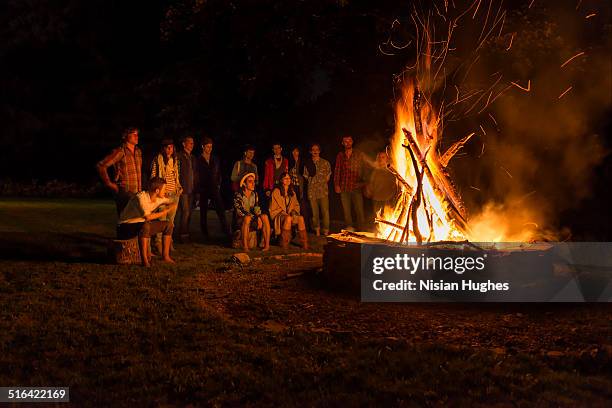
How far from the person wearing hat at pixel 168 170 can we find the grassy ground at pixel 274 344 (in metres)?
2.14

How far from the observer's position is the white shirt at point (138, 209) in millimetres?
9695

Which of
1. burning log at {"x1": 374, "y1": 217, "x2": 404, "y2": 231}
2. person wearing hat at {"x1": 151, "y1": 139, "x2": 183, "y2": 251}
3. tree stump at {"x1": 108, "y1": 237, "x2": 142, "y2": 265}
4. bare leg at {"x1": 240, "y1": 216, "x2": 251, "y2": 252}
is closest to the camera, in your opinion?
burning log at {"x1": 374, "y1": 217, "x2": 404, "y2": 231}

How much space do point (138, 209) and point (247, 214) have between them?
2.43 m

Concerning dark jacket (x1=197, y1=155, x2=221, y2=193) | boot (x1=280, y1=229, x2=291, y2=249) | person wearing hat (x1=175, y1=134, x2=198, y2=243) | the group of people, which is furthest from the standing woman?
person wearing hat (x1=175, y1=134, x2=198, y2=243)

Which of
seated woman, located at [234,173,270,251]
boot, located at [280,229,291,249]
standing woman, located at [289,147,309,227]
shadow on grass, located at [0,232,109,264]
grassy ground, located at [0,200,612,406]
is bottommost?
grassy ground, located at [0,200,612,406]

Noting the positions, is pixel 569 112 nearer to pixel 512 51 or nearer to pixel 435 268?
pixel 512 51

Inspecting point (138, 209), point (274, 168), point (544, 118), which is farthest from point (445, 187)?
point (544, 118)

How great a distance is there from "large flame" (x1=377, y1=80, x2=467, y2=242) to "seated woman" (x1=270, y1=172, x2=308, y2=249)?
324 cm

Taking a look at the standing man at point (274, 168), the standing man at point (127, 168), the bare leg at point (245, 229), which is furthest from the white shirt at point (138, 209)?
the standing man at point (274, 168)

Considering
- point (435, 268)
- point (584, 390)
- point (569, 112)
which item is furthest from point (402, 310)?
point (569, 112)

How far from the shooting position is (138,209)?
31.9 feet

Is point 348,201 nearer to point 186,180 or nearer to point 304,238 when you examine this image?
point 304,238

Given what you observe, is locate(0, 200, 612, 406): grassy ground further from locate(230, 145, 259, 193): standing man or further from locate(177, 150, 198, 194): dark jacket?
locate(230, 145, 259, 193): standing man

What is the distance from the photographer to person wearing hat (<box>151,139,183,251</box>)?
1097 cm
